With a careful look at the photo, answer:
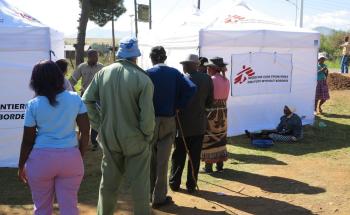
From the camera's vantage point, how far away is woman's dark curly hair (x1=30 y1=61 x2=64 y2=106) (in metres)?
3.54

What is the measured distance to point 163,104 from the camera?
5156 millimetres

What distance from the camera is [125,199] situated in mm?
5809

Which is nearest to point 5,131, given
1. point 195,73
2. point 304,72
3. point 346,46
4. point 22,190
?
point 22,190

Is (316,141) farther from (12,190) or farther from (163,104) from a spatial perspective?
(12,190)

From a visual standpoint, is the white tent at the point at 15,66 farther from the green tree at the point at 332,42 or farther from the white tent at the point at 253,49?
the green tree at the point at 332,42

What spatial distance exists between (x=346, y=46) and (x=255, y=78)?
12.7m

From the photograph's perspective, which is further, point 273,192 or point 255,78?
point 255,78

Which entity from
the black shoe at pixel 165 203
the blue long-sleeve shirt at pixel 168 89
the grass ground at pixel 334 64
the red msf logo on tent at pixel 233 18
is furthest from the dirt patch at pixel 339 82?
the grass ground at pixel 334 64

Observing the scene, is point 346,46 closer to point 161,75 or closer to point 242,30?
point 242,30

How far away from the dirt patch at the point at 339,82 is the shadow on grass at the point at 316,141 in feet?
23.8

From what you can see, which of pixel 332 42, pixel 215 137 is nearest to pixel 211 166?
pixel 215 137

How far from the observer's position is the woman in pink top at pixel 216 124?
6.98m

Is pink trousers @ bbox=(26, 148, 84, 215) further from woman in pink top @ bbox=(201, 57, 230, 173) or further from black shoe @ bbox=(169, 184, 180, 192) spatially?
woman in pink top @ bbox=(201, 57, 230, 173)

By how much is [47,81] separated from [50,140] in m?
0.44
